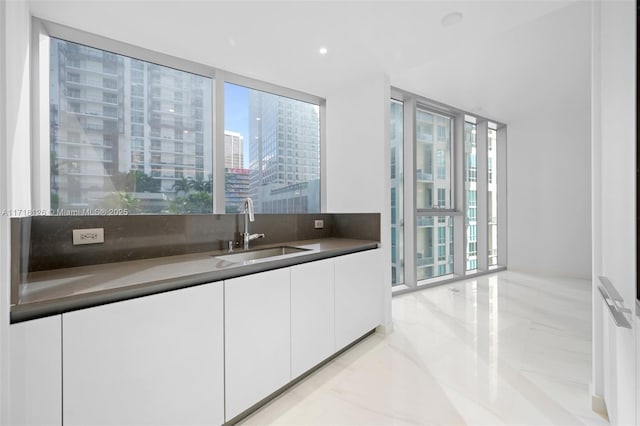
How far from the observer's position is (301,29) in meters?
1.93

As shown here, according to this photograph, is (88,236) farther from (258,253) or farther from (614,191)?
(614,191)

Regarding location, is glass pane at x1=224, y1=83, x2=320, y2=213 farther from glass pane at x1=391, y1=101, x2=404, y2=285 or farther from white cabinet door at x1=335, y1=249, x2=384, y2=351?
glass pane at x1=391, y1=101, x2=404, y2=285

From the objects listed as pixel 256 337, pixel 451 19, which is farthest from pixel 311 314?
pixel 451 19

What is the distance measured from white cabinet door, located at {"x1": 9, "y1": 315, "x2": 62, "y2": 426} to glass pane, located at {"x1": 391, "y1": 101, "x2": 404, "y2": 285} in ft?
11.0

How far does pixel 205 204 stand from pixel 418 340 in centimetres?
212

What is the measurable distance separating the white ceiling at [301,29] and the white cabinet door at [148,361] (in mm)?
1628

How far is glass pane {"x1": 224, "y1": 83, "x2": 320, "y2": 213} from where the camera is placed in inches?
101

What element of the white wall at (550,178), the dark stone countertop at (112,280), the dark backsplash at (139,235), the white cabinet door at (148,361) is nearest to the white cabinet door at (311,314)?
the dark stone countertop at (112,280)

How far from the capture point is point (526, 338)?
250 centimetres

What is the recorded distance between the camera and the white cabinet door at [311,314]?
70.7 inches

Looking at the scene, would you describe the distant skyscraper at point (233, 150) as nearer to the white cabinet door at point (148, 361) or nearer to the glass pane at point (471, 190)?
the white cabinet door at point (148, 361)

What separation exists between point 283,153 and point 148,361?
7.18 ft

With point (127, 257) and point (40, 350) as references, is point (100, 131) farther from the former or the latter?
point (40, 350)

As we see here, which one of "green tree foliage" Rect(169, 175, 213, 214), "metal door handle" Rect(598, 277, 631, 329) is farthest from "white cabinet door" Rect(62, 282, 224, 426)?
"metal door handle" Rect(598, 277, 631, 329)
